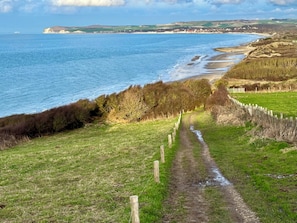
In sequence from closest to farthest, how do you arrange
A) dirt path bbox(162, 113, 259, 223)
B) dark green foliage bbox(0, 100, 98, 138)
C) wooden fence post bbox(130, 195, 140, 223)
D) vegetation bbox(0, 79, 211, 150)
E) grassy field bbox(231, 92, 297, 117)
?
wooden fence post bbox(130, 195, 140, 223) < dirt path bbox(162, 113, 259, 223) < grassy field bbox(231, 92, 297, 117) < dark green foliage bbox(0, 100, 98, 138) < vegetation bbox(0, 79, 211, 150)

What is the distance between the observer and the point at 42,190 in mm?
18156

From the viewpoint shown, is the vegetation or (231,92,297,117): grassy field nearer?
(231,92,297,117): grassy field

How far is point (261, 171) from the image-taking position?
18062 millimetres

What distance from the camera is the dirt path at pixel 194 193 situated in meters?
12.6

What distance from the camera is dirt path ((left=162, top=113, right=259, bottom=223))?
12633 mm

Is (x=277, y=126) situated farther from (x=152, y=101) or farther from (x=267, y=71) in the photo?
(x=267, y=71)

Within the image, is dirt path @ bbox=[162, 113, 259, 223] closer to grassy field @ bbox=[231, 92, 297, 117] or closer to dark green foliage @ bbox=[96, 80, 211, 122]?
grassy field @ bbox=[231, 92, 297, 117]

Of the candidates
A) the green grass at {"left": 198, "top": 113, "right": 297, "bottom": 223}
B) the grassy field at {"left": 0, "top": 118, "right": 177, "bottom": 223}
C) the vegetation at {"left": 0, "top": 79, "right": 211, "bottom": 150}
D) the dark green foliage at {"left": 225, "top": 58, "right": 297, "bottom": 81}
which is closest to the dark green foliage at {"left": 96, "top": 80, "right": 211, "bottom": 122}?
the vegetation at {"left": 0, "top": 79, "right": 211, "bottom": 150}

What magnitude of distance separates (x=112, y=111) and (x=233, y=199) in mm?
40209

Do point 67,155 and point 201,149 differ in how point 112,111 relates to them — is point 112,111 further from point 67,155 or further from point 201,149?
point 201,149

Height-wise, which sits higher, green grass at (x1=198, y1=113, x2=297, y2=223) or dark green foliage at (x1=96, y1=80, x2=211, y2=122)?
green grass at (x1=198, y1=113, x2=297, y2=223)

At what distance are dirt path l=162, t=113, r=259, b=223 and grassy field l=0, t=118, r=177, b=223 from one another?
0.51 metres

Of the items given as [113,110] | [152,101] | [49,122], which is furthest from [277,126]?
[152,101]

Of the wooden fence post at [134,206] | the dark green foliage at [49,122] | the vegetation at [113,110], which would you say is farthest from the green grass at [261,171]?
the vegetation at [113,110]
